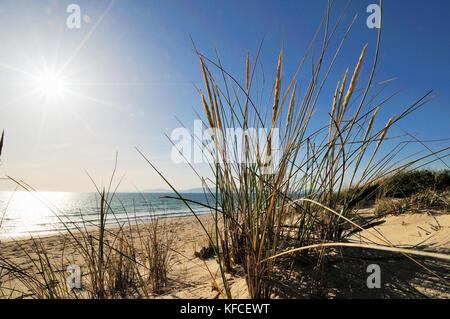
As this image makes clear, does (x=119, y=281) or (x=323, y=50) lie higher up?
(x=323, y=50)

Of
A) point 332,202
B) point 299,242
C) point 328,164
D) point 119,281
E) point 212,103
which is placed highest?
point 212,103

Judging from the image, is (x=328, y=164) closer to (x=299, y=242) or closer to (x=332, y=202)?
(x=332, y=202)

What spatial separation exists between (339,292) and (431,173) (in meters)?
7.16

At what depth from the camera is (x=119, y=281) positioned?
1542 millimetres

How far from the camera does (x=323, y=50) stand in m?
A: 0.96

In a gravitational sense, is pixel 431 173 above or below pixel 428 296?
above

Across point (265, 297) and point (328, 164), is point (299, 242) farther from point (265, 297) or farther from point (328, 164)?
point (328, 164)

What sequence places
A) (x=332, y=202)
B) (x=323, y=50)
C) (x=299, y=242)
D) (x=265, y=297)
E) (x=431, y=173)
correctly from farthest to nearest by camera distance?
(x=431, y=173) < (x=332, y=202) < (x=299, y=242) < (x=323, y=50) < (x=265, y=297)
